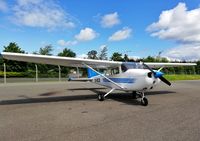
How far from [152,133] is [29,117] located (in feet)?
13.1

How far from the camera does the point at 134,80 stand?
10.9 m

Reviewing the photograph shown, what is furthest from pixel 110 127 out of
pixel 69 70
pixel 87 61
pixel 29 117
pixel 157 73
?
pixel 69 70

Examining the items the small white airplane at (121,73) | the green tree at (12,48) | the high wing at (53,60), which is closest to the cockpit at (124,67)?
the small white airplane at (121,73)

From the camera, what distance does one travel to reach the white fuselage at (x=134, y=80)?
1025 centimetres

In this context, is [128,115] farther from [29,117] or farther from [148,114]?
[29,117]

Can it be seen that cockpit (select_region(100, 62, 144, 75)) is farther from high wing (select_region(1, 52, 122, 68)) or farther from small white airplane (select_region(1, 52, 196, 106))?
high wing (select_region(1, 52, 122, 68))

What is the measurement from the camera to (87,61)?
40.6 ft

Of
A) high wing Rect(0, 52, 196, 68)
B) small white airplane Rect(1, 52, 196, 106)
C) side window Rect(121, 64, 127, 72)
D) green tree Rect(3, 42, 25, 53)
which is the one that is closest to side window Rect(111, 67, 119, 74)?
small white airplane Rect(1, 52, 196, 106)

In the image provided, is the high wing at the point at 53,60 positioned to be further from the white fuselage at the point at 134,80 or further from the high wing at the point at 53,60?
the white fuselage at the point at 134,80

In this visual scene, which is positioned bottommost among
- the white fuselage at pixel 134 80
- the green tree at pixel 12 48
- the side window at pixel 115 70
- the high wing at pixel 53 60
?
the white fuselage at pixel 134 80

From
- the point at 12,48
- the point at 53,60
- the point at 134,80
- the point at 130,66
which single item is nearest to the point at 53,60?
the point at 53,60

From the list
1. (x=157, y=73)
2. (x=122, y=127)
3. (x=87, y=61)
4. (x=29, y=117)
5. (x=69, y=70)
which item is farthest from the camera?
(x=69, y=70)

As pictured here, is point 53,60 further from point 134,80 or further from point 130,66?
point 134,80

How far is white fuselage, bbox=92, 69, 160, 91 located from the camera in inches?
404
